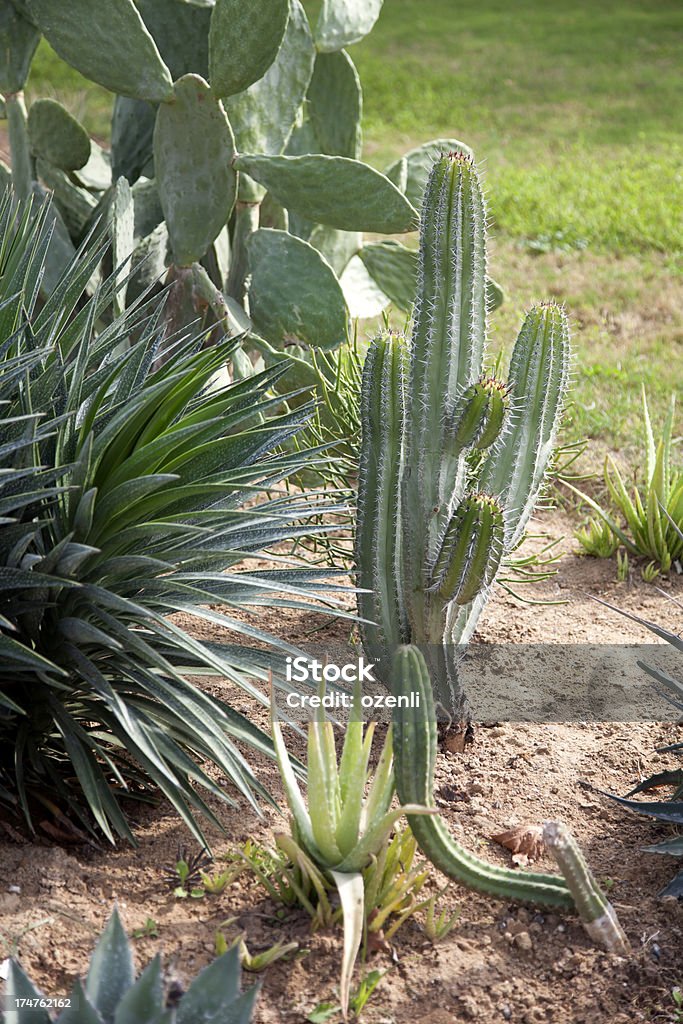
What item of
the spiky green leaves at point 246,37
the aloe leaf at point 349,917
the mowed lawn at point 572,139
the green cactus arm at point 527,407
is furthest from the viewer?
the mowed lawn at point 572,139

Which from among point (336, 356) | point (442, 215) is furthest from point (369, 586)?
point (336, 356)

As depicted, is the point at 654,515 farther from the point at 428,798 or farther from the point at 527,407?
the point at 428,798

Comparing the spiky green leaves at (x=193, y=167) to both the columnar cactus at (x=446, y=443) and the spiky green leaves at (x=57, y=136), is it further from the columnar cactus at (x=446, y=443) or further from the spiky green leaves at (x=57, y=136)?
the columnar cactus at (x=446, y=443)

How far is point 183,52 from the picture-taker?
4.15 meters

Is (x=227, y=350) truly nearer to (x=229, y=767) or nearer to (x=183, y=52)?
(x=229, y=767)

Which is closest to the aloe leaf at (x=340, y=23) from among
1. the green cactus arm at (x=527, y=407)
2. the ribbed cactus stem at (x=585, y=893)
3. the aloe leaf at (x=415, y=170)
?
the aloe leaf at (x=415, y=170)

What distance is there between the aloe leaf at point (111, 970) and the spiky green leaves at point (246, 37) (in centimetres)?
255

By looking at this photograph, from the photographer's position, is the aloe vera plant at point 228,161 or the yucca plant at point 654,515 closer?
the aloe vera plant at point 228,161

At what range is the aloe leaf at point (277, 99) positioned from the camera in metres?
3.86

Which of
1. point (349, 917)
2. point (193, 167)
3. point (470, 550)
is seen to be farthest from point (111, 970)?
point (193, 167)

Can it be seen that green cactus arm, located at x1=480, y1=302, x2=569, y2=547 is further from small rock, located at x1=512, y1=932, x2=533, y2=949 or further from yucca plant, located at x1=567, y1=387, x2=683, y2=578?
small rock, located at x1=512, y1=932, x2=533, y2=949

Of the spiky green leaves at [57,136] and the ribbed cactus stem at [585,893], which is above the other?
the spiky green leaves at [57,136]

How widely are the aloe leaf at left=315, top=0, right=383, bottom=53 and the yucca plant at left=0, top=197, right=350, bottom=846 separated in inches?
70.6

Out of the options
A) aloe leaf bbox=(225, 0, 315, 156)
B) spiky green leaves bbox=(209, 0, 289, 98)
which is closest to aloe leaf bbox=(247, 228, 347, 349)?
aloe leaf bbox=(225, 0, 315, 156)
